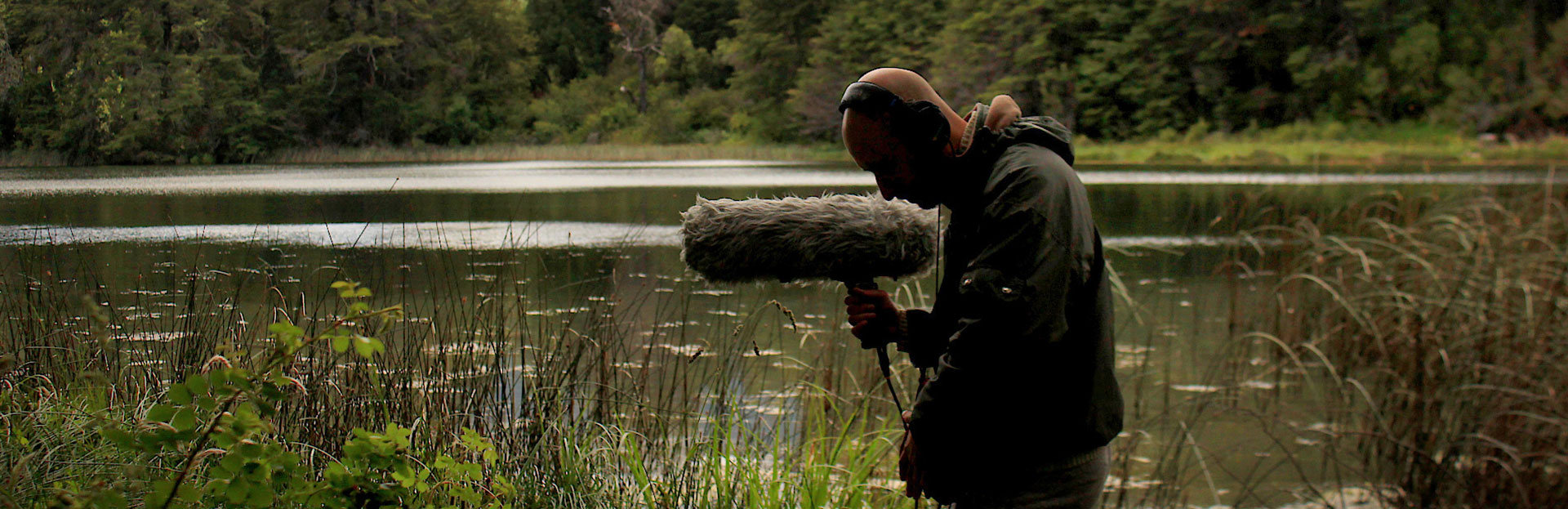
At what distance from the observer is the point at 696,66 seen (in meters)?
10.2

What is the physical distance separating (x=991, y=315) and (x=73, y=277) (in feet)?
10.7

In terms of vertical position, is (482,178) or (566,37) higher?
(566,37)

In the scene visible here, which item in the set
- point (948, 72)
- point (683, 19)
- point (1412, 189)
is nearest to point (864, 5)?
point (948, 72)

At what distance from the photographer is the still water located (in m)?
3.26

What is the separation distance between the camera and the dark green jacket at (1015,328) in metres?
1.34

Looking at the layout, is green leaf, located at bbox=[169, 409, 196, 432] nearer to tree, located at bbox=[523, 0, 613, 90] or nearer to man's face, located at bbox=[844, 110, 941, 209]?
man's face, located at bbox=[844, 110, 941, 209]

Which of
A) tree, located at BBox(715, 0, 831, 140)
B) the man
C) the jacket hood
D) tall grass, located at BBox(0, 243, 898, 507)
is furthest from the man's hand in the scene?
tree, located at BBox(715, 0, 831, 140)

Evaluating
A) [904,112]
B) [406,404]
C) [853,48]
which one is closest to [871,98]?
[904,112]

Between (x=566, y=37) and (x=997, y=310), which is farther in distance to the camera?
(x=566, y=37)

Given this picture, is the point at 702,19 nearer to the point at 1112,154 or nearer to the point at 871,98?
the point at 871,98

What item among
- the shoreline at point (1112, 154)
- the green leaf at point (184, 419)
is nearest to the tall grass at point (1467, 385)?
the green leaf at point (184, 419)

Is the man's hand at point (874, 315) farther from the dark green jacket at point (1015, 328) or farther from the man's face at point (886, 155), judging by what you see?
the man's face at point (886, 155)

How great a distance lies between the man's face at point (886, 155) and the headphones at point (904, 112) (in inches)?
0.6

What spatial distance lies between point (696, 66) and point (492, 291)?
261 inches
